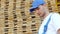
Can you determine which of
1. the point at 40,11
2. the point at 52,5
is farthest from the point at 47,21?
the point at 52,5

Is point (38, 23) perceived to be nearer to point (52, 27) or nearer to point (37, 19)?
point (37, 19)

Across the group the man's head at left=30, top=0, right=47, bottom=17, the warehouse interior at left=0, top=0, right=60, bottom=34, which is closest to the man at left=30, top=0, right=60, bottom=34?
the man's head at left=30, top=0, right=47, bottom=17

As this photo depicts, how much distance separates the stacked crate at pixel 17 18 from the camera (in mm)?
2283

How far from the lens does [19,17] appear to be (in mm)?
2348

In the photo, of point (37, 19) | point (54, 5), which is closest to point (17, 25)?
point (37, 19)

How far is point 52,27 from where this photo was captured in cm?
107

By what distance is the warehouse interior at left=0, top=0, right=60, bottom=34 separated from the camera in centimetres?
228

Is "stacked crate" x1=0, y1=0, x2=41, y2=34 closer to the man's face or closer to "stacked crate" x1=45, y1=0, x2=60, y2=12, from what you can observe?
"stacked crate" x1=45, y1=0, x2=60, y2=12

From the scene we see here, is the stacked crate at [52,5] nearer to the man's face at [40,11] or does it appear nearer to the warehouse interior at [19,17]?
the warehouse interior at [19,17]

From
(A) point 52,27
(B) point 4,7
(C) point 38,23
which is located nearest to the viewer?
(A) point 52,27

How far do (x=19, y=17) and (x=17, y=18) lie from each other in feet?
0.08

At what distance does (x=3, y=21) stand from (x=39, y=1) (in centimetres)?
127

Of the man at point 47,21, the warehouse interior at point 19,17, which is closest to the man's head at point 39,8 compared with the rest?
the man at point 47,21

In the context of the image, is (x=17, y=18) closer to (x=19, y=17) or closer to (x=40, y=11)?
(x=19, y=17)
